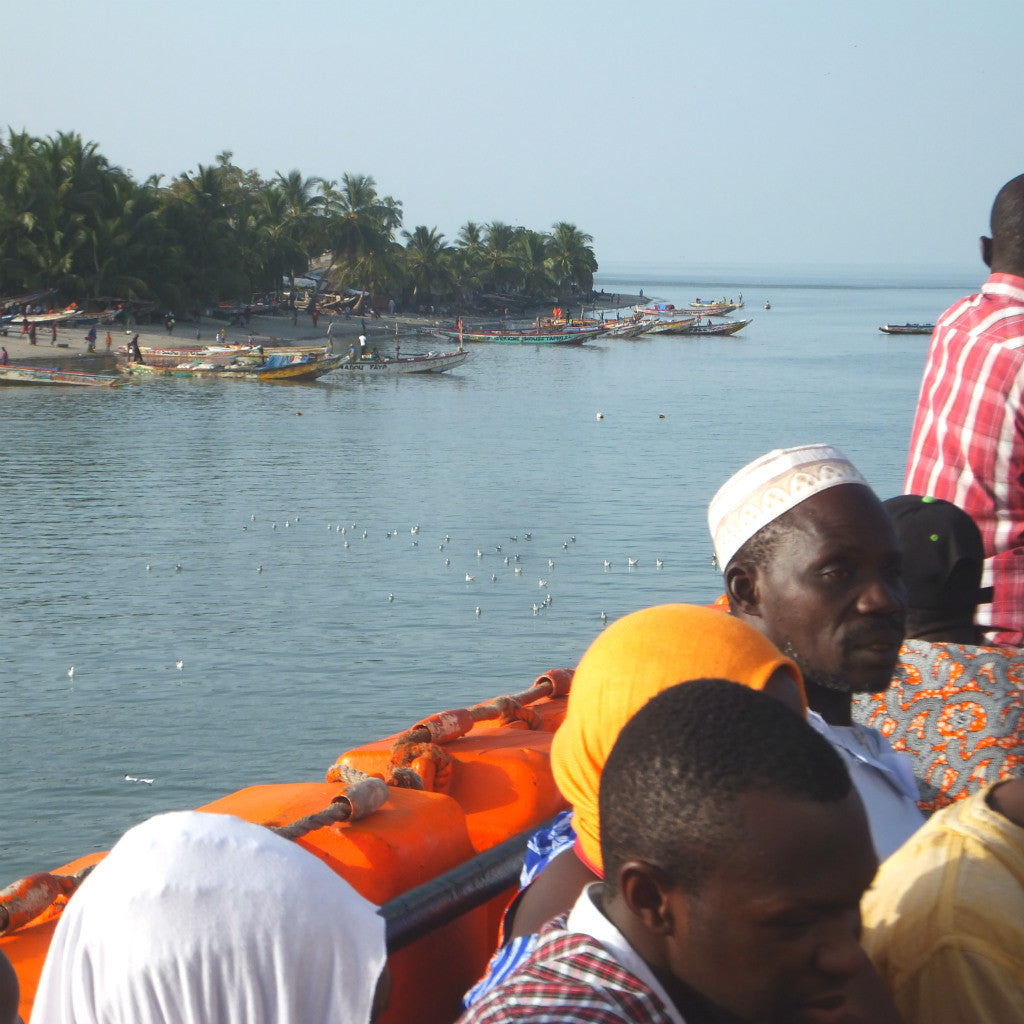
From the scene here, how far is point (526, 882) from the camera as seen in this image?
7.61ft

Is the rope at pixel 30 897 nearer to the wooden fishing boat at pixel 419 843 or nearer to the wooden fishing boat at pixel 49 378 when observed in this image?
the wooden fishing boat at pixel 419 843

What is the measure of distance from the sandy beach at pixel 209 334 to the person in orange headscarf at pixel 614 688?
56.4m

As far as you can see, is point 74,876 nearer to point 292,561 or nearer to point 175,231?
point 292,561

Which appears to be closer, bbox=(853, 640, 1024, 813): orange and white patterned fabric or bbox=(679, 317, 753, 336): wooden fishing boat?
bbox=(853, 640, 1024, 813): orange and white patterned fabric

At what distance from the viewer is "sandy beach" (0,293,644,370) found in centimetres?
5678

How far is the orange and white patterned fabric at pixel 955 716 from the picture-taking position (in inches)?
105

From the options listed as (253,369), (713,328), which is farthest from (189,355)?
(713,328)

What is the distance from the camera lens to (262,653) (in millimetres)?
17812

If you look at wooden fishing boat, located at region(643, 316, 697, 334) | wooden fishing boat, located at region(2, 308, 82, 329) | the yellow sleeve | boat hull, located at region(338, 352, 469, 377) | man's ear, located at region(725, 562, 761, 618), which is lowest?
boat hull, located at region(338, 352, 469, 377)

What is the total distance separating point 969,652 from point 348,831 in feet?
4.55

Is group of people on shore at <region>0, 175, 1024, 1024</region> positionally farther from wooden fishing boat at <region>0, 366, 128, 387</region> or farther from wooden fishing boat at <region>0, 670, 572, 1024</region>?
wooden fishing boat at <region>0, 366, 128, 387</region>

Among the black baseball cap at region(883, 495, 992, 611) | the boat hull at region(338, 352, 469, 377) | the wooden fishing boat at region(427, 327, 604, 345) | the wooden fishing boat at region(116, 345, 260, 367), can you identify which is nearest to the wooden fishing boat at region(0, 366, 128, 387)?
the wooden fishing boat at region(116, 345, 260, 367)

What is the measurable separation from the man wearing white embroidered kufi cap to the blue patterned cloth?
546 mm

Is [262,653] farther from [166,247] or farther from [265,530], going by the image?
[166,247]
